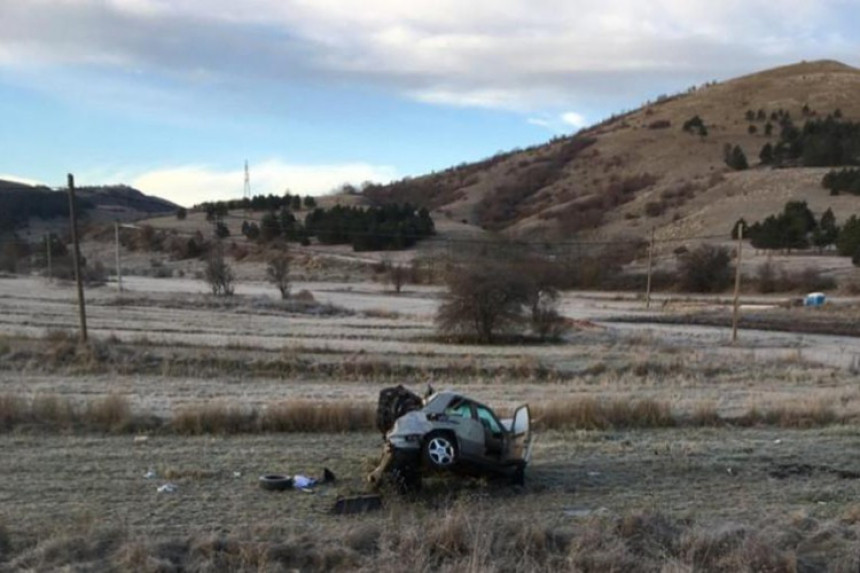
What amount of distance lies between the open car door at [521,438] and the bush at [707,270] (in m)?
73.9

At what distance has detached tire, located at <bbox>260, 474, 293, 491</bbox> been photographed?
1252cm

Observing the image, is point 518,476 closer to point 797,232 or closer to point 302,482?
point 302,482

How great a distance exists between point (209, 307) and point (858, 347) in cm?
3972

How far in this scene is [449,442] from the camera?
476 inches

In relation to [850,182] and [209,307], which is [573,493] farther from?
[850,182]

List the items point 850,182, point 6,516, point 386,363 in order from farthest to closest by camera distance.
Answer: point 850,182, point 386,363, point 6,516

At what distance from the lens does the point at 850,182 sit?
4412 inches

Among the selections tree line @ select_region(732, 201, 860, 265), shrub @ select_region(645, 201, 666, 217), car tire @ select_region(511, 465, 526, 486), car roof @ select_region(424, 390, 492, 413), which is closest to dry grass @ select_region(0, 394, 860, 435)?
car tire @ select_region(511, 465, 526, 486)

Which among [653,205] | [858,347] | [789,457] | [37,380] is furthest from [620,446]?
[653,205]

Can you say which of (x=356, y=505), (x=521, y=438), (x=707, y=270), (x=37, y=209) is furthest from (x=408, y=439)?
(x=37, y=209)

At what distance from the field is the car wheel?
50 cm

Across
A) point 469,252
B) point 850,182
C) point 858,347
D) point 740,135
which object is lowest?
point 858,347

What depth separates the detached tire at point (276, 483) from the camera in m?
12.5

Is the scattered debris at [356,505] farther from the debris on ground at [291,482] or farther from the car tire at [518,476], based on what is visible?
the car tire at [518,476]
